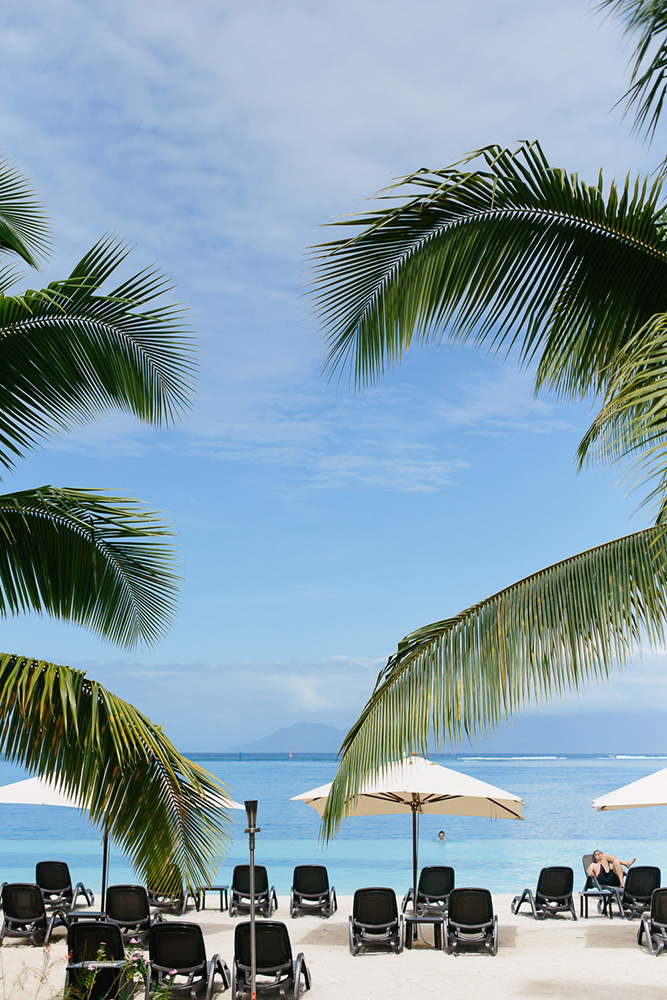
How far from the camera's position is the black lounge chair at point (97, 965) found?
751cm

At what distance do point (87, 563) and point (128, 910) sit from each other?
283 inches

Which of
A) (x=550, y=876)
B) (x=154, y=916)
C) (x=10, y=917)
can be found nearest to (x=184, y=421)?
(x=10, y=917)

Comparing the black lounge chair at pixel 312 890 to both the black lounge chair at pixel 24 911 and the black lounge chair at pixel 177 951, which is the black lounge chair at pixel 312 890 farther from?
the black lounge chair at pixel 177 951

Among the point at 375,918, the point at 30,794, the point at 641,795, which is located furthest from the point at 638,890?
the point at 30,794

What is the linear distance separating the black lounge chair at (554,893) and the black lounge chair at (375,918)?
344 centimetres

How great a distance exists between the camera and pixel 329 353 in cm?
512

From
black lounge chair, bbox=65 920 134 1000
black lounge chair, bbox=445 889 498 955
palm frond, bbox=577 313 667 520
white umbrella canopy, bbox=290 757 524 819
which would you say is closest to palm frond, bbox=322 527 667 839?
palm frond, bbox=577 313 667 520

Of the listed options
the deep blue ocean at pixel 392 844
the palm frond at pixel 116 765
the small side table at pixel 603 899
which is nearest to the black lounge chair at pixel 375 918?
the small side table at pixel 603 899

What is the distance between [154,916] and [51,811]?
1797 inches

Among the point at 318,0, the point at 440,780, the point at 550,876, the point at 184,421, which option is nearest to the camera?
the point at 318,0

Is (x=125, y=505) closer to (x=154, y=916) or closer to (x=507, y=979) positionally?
(x=507, y=979)

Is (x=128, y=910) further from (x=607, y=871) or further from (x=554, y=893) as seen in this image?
(x=607, y=871)

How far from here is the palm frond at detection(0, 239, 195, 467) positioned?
5.11 meters

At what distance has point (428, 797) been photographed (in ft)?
44.3
